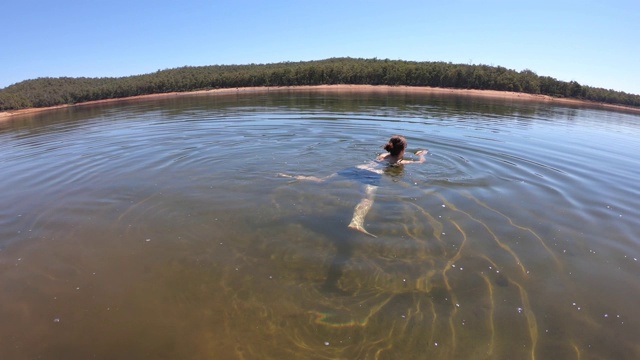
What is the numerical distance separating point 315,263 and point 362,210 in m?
2.32

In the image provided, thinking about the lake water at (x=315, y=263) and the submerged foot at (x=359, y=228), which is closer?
the lake water at (x=315, y=263)

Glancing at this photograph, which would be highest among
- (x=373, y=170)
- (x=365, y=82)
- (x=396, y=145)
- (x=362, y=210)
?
(x=365, y=82)

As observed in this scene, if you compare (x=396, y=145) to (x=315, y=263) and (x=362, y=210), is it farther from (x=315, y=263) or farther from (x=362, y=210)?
(x=315, y=263)

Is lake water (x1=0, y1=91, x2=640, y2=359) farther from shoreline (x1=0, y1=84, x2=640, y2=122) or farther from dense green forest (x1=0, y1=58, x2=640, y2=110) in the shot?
dense green forest (x1=0, y1=58, x2=640, y2=110)

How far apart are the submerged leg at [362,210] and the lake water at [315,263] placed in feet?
0.66

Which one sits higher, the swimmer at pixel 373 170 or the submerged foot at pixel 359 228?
the swimmer at pixel 373 170

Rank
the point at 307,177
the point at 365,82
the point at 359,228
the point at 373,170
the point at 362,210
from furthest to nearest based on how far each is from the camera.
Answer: the point at 365,82
the point at 373,170
the point at 307,177
the point at 362,210
the point at 359,228

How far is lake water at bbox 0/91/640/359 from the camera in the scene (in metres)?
4.54

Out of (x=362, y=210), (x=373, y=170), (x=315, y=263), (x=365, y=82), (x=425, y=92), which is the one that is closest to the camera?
(x=315, y=263)

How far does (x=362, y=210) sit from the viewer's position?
26.3 feet

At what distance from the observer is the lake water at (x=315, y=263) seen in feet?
14.9

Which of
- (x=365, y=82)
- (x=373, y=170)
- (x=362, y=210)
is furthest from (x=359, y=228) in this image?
(x=365, y=82)

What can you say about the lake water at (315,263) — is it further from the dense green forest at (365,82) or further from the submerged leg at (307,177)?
the dense green forest at (365,82)

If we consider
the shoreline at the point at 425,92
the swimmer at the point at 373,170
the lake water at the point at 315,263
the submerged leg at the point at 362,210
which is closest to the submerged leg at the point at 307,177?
the swimmer at the point at 373,170
